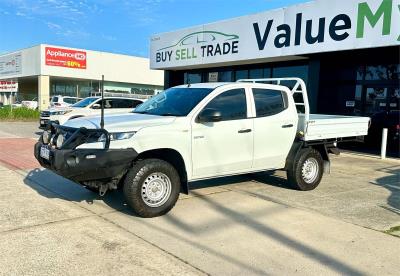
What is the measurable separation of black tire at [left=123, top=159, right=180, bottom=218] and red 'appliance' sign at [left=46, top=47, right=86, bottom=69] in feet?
127

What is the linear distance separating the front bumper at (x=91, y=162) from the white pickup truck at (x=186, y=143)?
0.01 m

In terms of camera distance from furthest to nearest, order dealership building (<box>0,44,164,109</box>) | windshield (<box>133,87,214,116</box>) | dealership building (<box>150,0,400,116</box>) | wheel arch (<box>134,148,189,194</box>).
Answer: dealership building (<box>0,44,164,109</box>) → dealership building (<box>150,0,400,116</box>) → windshield (<box>133,87,214,116</box>) → wheel arch (<box>134,148,189,194</box>)

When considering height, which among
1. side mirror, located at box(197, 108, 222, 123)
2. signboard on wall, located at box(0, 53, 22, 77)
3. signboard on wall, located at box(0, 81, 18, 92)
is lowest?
side mirror, located at box(197, 108, 222, 123)

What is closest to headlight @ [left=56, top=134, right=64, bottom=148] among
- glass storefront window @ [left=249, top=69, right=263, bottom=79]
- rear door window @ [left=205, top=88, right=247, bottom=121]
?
rear door window @ [left=205, top=88, right=247, bottom=121]

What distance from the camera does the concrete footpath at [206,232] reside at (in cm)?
426

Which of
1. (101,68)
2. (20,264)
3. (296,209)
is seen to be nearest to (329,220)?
(296,209)

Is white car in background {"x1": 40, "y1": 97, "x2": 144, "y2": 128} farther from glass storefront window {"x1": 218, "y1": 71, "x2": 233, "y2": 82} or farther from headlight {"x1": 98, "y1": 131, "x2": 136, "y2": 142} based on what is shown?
headlight {"x1": 98, "y1": 131, "x2": 136, "y2": 142}

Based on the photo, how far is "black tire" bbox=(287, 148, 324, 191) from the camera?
24.6 feet

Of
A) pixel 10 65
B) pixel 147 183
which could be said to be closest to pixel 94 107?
pixel 147 183

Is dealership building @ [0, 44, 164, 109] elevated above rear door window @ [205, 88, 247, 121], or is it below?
above

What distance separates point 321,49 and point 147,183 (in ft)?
29.2

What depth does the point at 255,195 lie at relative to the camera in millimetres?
7203

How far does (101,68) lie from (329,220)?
43.3 m

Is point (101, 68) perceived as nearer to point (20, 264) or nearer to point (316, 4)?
point (316, 4)
